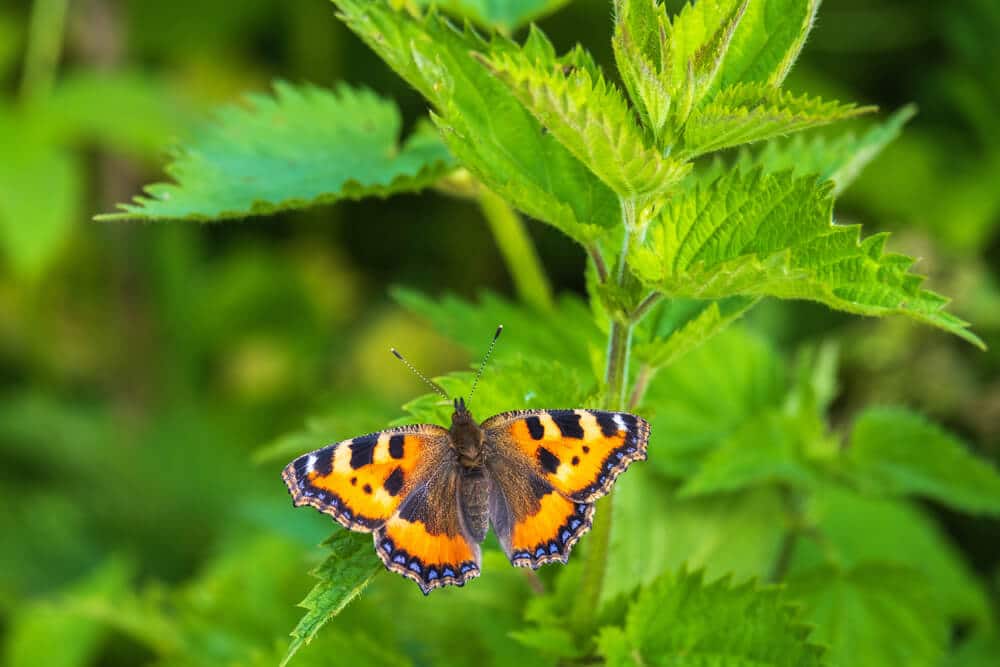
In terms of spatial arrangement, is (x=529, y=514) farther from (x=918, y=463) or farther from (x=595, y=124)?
(x=918, y=463)

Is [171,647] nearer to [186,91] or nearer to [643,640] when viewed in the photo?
[643,640]

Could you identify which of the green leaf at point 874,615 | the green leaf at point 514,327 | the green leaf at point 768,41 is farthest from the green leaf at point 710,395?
the green leaf at point 768,41

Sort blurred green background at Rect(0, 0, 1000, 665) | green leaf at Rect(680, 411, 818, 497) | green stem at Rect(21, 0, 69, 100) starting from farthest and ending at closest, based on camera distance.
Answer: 1. green stem at Rect(21, 0, 69, 100)
2. blurred green background at Rect(0, 0, 1000, 665)
3. green leaf at Rect(680, 411, 818, 497)

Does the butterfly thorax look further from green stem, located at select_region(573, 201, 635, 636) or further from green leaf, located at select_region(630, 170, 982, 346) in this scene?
green leaf, located at select_region(630, 170, 982, 346)

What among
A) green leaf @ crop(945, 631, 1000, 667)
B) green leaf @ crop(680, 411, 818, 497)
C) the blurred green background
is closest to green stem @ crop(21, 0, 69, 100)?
the blurred green background

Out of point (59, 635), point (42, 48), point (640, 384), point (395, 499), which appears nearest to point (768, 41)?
point (640, 384)

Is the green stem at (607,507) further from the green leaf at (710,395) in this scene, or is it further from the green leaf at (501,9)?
the green leaf at (501,9)

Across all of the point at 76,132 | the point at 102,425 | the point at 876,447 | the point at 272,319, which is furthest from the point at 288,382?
the point at 876,447
